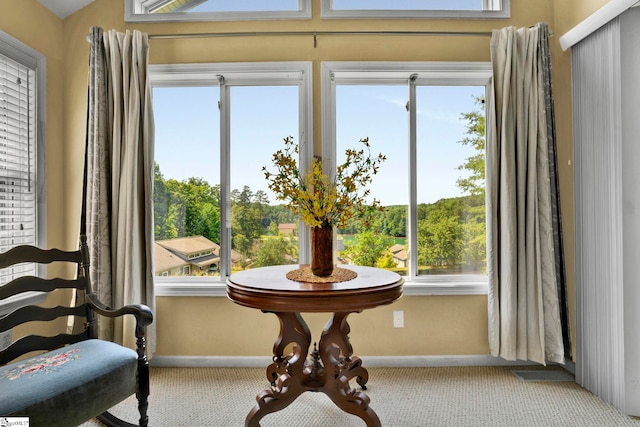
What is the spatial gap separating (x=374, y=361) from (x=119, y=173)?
218 centimetres

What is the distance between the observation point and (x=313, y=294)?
1.59 meters

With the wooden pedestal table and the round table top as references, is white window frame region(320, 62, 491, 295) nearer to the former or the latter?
the wooden pedestal table

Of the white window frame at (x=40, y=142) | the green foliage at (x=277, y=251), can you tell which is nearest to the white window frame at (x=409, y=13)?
the green foliage at (x=277, y=251)

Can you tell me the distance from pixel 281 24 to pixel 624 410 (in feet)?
10.4

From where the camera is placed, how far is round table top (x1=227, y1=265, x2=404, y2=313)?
1598 millimetres

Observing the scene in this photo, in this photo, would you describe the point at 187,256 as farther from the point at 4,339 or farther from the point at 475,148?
the point at 475,148

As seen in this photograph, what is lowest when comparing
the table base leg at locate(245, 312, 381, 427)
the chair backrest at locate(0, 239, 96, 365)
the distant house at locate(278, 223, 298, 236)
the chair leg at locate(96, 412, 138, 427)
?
the chair leg at locate(96, 412, 138, 427)

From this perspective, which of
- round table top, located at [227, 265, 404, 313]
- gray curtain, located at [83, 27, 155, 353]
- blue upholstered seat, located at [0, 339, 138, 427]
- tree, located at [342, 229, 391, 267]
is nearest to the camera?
blue upholstered seat, located at [0, 339, 138, 427]

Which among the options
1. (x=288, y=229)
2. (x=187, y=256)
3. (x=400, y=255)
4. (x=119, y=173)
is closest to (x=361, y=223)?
(x=400, y=255)

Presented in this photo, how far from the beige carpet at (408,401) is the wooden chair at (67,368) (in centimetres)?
34

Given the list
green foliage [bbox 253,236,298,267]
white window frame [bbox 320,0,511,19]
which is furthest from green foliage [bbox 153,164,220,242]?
white window frame [bbox 320,0,511,19]

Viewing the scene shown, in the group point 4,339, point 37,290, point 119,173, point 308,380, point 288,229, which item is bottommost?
point 308,380

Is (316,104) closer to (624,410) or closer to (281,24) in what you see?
(281,24)

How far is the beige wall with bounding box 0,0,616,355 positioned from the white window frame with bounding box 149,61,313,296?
6 centimetres
